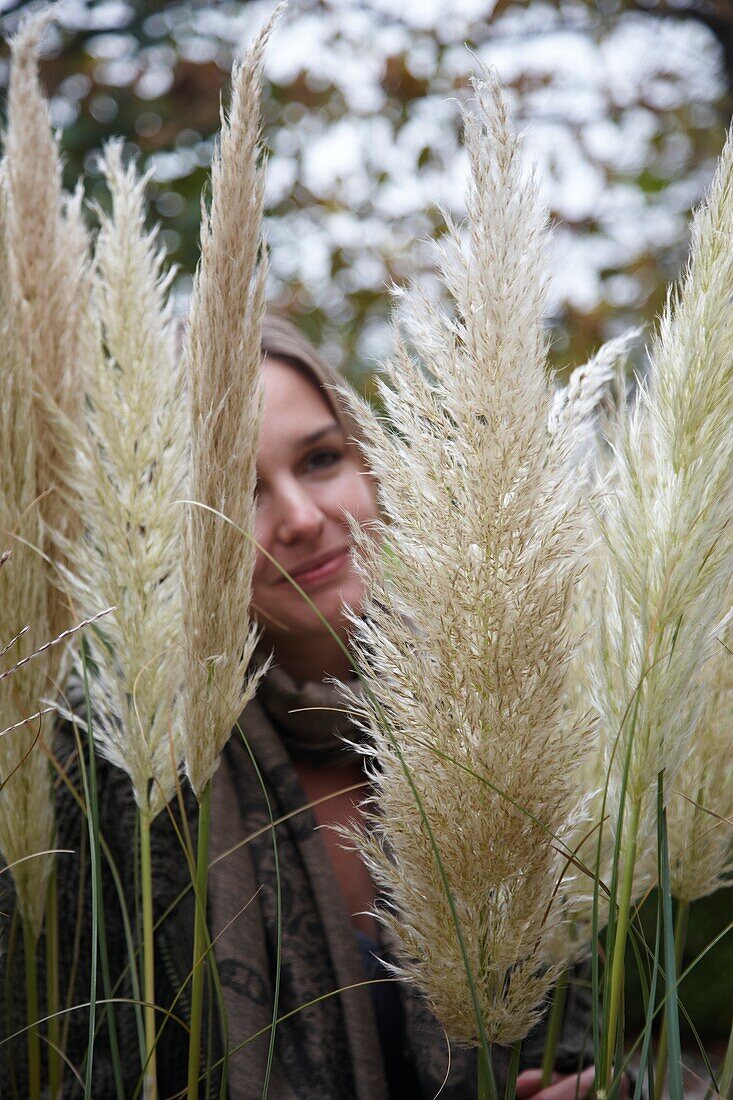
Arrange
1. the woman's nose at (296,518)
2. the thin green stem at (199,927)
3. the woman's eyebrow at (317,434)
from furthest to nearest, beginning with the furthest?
the woman's eyebrow at (317,434), the woman's nose at (296,518), the thin green stem at (199,927)

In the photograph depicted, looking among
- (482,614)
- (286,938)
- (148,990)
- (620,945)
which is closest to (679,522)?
(482,614)

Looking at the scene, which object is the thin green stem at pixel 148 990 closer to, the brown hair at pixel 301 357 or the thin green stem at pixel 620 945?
the thin green stem at pixel 620 945

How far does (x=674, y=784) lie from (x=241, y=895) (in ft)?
2.43

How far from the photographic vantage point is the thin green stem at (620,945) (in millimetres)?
766

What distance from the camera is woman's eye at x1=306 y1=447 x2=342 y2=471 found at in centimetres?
172

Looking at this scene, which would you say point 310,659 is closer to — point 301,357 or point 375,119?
point 301,357

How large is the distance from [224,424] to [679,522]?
37 centimetres

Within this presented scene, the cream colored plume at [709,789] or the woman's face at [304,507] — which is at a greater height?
the woman's face at [304,507]

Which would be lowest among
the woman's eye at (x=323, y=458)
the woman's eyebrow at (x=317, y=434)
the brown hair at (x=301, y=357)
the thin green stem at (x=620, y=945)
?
the thin green stem at (x=620, y=945)

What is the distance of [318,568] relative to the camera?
1.58 m

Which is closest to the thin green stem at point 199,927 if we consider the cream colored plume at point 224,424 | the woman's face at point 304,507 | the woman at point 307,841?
the cream colored plume at point 224,424

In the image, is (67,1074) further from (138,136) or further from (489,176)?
(138,136)

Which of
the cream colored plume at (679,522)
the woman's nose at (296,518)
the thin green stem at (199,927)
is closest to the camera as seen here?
the cream colored plume at (679,522)

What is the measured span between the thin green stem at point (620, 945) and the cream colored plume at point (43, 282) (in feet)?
2.22
